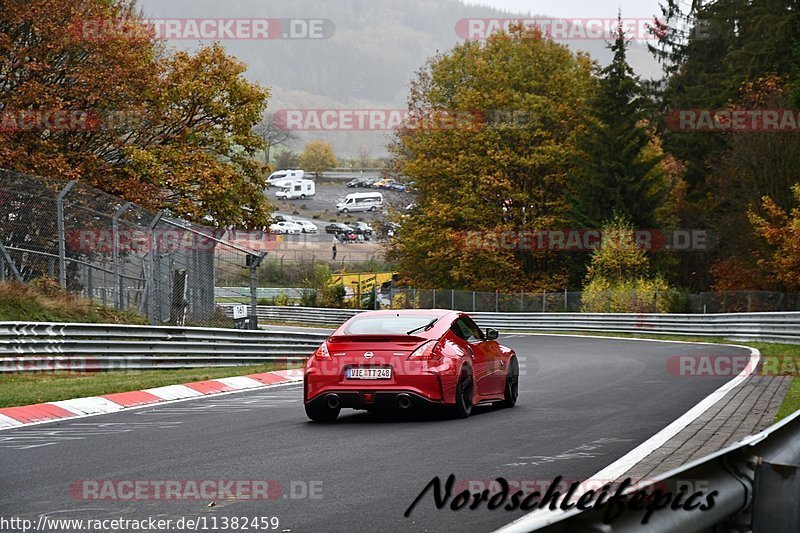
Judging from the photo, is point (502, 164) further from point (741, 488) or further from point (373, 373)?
point (741, 488)

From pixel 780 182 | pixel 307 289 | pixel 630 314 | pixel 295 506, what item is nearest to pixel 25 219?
pixel 295 506

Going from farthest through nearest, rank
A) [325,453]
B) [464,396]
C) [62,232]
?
[62,232] < [464,396] < [325,453]

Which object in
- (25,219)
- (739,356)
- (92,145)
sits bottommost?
(739,356)

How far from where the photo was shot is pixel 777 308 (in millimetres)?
42094

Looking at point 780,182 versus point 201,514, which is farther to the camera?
point 780,182

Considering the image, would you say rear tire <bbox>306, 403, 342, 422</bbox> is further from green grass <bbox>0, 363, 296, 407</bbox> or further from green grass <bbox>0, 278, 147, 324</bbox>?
green grass <bbox>0, 278, 147, 324</bbox>

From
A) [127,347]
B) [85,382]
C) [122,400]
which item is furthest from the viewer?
[127,347]

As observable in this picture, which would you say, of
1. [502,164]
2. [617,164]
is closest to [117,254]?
[502,164]

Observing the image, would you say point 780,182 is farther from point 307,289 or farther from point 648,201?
point 307,289

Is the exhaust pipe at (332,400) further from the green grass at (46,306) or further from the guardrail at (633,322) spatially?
the guardrail at (633,322)

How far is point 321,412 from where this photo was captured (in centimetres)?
1278

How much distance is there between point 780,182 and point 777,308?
451 inches

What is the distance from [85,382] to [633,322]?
103ft

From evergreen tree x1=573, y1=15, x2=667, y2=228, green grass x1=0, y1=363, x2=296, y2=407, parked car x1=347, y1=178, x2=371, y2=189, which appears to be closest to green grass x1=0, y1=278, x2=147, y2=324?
green grass x1=0, y1=363, x2=296, y2=407
